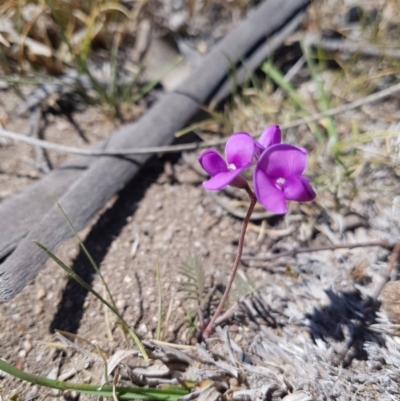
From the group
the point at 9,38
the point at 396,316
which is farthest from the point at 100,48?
the point at 396,316

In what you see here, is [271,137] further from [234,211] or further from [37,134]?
[37,134]

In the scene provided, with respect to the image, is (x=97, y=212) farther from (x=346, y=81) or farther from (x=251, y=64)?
(x=346, y=81)

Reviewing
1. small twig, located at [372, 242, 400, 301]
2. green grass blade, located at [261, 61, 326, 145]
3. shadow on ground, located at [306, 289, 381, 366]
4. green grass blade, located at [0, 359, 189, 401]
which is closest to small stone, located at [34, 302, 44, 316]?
green grass blade, located at [0, 359, 189, 401]

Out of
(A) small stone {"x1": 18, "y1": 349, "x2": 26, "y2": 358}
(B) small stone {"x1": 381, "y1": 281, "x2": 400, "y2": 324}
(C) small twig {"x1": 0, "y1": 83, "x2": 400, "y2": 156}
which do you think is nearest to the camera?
(B) small stone {"x1": 381, "y1": 281, "x2": 400, "y2": 324}

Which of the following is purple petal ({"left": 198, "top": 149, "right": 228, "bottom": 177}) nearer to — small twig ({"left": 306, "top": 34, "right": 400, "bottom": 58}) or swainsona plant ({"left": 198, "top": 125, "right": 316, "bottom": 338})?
swainsona plant ({"left": 198, "top": 125, "right": 316, "bottom": 338})

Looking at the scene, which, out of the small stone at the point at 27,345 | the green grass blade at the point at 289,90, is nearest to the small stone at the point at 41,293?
the small stone at the point at 27,345

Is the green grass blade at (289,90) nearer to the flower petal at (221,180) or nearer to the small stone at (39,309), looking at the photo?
the flower petal at (221,180)

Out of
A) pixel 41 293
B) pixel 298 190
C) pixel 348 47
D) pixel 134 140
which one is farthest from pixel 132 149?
pixel 348 47
